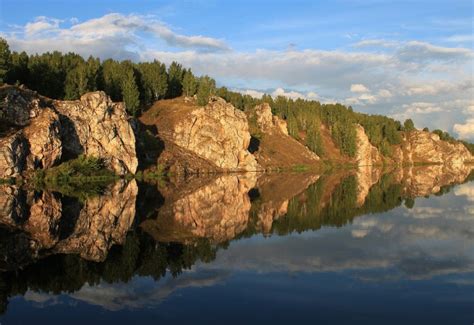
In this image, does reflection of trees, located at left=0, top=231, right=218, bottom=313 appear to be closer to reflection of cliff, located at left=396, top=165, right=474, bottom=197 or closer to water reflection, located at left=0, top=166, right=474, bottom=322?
water reflection, located at left=0, top=166, right=474, bottom=322

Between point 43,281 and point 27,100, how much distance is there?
239 ft

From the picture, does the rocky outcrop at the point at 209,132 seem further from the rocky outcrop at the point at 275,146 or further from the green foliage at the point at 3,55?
the green foliage at the point at 3,55

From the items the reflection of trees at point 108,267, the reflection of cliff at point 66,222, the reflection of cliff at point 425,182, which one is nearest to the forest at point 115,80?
the reflection of cliff at point 66,222

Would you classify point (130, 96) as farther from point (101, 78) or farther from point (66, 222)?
point (66, 222)

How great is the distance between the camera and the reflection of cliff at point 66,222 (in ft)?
89.9

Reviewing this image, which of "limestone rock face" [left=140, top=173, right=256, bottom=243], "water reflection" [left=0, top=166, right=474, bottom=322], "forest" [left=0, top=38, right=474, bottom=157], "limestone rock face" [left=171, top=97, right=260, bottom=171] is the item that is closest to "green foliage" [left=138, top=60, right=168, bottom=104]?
"forest" [left=0, top=38, right=474, bottom=157]

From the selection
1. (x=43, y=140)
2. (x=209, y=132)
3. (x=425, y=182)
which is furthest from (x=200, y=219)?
(x=209, y=132)

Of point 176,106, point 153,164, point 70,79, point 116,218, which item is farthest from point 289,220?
point 176,106

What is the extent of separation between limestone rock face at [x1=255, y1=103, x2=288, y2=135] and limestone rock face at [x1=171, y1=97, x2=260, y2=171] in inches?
1447

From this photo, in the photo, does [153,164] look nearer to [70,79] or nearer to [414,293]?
[70,79]

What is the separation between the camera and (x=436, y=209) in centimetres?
5072

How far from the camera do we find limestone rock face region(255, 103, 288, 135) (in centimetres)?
18150

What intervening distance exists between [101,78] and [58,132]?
55.5 meters

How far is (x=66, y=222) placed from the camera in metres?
36.2
